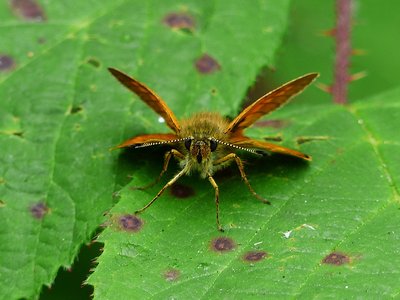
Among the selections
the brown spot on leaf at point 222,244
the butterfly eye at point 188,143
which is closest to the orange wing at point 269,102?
the butterfly eye at point 188,143

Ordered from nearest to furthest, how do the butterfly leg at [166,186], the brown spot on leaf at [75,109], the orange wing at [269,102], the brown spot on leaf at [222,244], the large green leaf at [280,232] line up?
the large green leaf at [280,232]
the brown spot on leaf at [222,244]
the butterfly leg at [166,186]
the orange wing at [269,102]
the brown spot on leaf at [75,109]

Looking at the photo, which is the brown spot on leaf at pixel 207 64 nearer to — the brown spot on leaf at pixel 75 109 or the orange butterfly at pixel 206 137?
the orange butterfly at pixel 206 137

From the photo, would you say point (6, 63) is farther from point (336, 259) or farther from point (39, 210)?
point (336, 259)

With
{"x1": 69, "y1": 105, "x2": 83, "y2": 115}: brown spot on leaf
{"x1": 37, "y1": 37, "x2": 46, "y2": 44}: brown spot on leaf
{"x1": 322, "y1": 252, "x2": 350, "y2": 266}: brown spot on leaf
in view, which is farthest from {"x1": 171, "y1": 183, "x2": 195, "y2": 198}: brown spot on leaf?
{"x1": 37, "y1": 37, "x2": 46, "y2": 44}: brown spot on leaf

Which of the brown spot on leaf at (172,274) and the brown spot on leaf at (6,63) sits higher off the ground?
the brown spot on leaf at (6,63)

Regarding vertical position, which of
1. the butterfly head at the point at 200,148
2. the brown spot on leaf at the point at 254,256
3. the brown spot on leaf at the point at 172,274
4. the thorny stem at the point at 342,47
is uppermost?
the thorny stem at the point at 342,47

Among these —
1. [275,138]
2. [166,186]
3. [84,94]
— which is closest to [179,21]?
[84,94]

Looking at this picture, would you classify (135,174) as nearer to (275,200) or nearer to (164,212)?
(164,212)

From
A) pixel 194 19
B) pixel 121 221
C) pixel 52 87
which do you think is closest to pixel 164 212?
pixel 121 221
